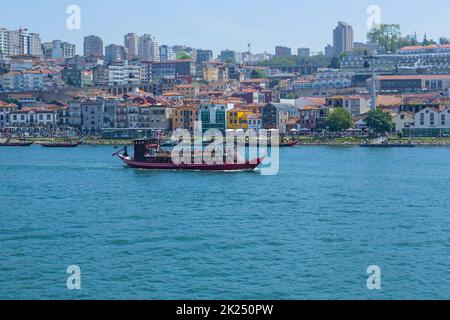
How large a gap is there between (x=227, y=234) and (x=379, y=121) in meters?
25.0

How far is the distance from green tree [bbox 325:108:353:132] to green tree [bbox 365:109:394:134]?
98cm

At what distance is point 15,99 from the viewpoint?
48906 mm

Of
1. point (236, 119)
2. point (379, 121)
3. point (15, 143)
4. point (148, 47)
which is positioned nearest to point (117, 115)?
point (15, 143)

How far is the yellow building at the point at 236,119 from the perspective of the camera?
38719mm

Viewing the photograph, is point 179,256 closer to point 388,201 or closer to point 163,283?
point 163,283

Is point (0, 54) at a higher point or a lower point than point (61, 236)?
higher

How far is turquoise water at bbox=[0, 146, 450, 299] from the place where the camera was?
8.05 m

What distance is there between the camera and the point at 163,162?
75.9ft

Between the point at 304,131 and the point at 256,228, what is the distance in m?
26.8

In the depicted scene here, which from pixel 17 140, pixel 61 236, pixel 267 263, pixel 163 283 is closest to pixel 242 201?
pixel 61 236

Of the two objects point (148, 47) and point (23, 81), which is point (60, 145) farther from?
point (148, 47)

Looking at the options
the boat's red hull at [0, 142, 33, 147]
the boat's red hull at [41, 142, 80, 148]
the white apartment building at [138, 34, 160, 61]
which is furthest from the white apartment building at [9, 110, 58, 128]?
the white apartment building at [138, 34, 160, 61]

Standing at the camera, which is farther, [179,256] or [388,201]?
[388,201]

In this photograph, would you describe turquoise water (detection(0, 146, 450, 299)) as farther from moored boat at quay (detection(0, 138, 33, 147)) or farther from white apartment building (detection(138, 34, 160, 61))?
white apartment building (detection(138, 34, 160, 61))
